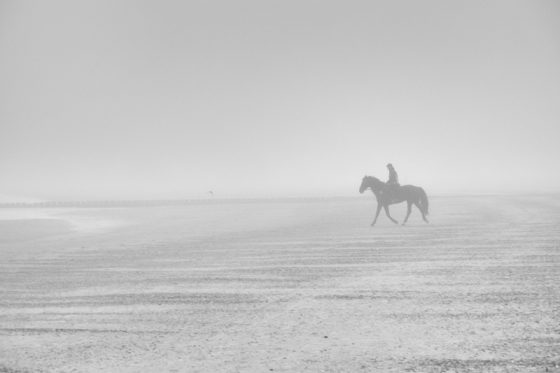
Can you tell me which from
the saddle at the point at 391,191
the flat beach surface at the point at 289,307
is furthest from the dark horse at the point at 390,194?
the flat beach surface at the point at 289,307

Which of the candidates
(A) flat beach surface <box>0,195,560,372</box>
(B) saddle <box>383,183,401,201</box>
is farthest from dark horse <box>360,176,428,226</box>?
(A) flat beach surface <box>0,195,560,372</box>

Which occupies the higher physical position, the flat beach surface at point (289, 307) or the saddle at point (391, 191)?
the saddle at point (391, 191)

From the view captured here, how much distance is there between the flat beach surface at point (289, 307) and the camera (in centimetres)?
689

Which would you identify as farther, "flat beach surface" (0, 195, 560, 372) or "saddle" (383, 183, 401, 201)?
"saddle" (383, 183, 401, 201)

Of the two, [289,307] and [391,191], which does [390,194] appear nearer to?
[391,191]

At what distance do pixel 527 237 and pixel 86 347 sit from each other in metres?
15.0

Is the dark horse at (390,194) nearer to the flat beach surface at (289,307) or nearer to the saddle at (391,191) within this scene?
the saddle at (391,191)

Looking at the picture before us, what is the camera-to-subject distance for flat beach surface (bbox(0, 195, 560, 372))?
6.89 metres

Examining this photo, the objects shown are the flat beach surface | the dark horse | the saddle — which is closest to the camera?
the flat beach surface

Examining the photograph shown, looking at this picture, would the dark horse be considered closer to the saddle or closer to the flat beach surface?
the saddle

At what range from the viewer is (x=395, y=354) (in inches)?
273

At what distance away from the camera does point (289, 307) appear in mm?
9508

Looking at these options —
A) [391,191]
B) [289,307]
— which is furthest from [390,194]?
[289,307]

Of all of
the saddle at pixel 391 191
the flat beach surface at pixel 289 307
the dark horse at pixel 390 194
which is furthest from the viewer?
the dark horse at pixel 390 194
